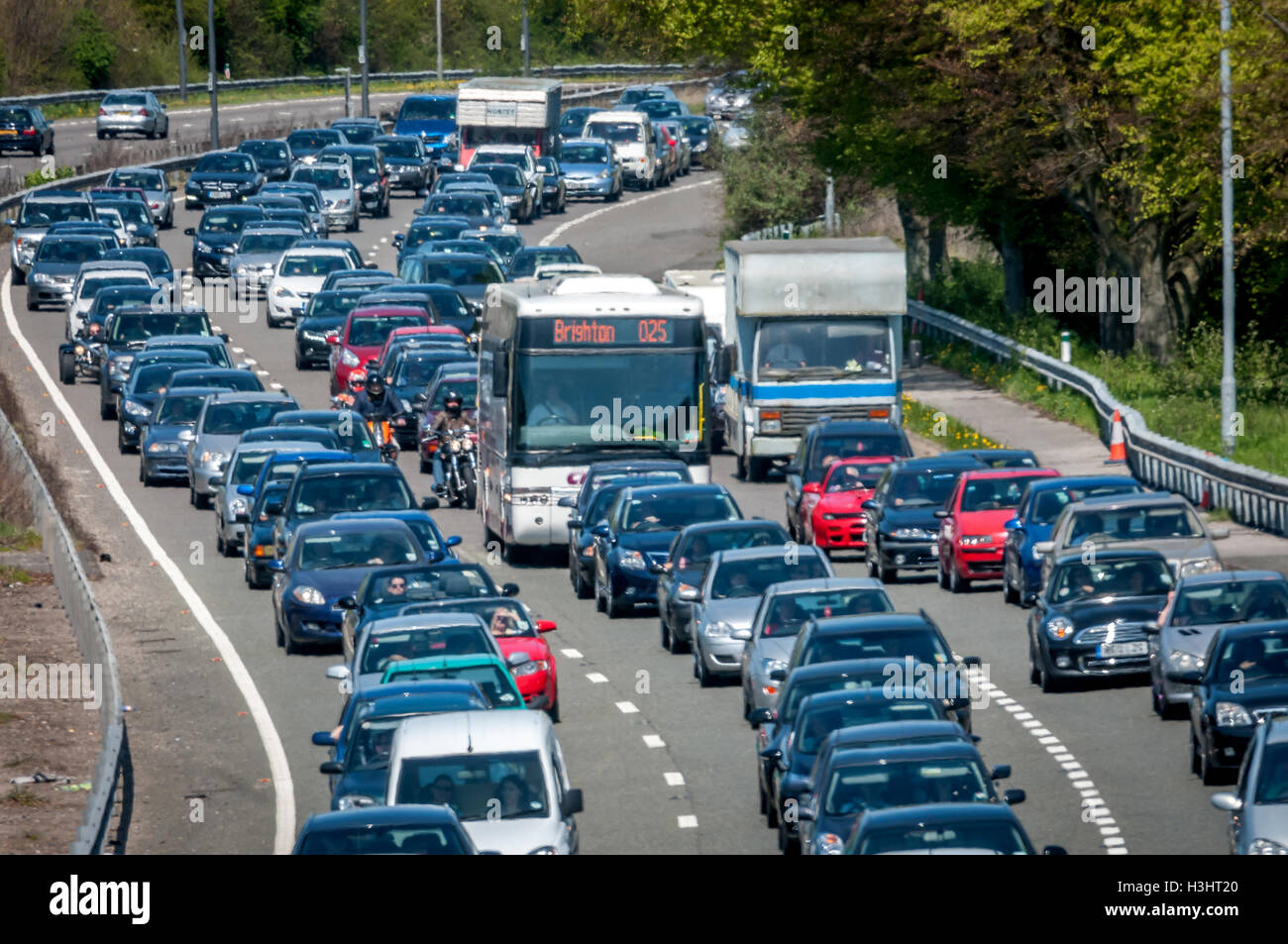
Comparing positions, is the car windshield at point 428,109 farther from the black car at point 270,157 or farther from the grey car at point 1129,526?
the grey car at point 1129,526

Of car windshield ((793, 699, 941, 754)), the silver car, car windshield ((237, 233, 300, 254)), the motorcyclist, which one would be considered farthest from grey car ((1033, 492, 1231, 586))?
the silver car

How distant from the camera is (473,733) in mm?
17531

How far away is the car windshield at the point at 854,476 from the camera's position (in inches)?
1283

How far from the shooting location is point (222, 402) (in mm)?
38219

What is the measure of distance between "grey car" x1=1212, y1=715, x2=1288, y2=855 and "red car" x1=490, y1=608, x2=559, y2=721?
25.9 feet

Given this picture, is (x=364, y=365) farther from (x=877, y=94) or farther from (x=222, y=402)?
(x=877, y=94)

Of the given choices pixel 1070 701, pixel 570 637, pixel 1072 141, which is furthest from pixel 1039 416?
pixel 1070 701

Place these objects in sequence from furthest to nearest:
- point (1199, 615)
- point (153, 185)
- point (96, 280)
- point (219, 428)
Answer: point (153, 185) → point (96, 280) → point (219, 428) → point (1199, 615)

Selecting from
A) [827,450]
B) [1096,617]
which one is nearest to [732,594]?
[1096,617]

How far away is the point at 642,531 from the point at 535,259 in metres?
27.1

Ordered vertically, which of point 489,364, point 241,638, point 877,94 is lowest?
point 241,638

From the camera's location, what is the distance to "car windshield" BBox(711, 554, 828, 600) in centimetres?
2541

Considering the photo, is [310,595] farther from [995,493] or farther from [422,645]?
[995,493]

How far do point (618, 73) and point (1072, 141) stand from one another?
Answer: 7786 centimetres
